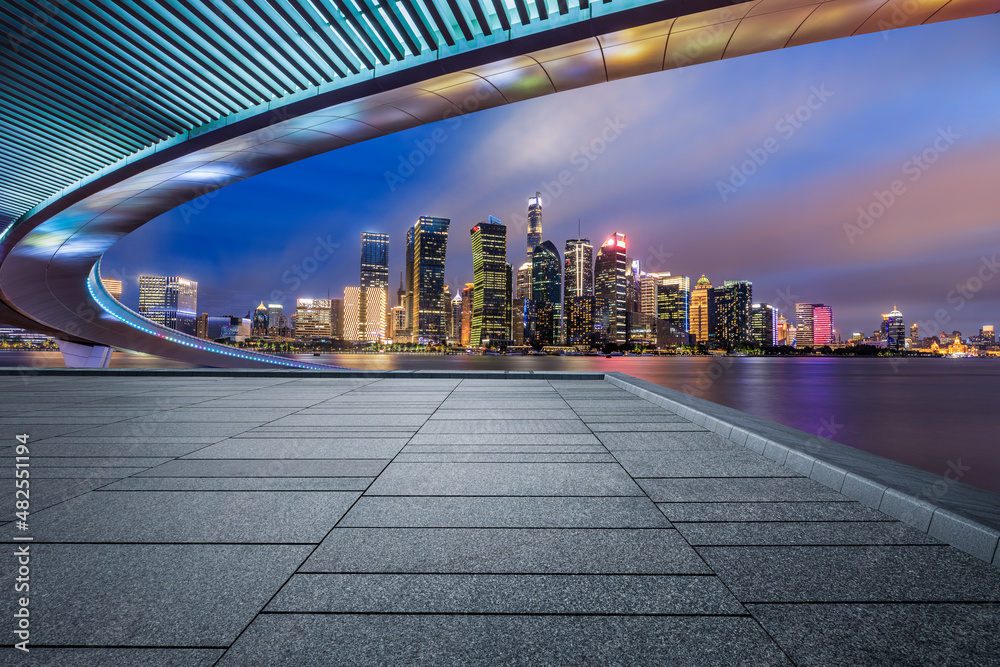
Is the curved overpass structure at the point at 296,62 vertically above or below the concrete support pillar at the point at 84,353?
above

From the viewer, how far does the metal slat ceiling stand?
973cm

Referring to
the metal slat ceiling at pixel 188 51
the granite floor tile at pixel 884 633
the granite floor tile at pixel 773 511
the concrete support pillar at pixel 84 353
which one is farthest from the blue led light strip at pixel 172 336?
the granite floor tile at pixel 884 633

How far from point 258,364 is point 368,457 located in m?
35.9

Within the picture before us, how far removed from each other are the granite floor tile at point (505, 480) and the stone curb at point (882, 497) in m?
1.93

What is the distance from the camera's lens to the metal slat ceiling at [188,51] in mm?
9734

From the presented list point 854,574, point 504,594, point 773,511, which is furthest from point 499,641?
point 773,511

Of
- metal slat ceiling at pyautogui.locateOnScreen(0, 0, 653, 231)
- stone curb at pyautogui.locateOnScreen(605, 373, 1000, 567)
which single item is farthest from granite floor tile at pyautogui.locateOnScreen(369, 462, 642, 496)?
metal slat ceiling at pyautogui.locateOnScreen(0, 0, 653, 231)

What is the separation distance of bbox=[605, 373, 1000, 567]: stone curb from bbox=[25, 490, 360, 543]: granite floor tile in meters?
4.54

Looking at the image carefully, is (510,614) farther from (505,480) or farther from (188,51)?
(188,51)

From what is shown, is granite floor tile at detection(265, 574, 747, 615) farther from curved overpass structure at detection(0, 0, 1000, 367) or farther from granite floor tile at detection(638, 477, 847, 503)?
curved overpass structure at detection(0, 0, 1000, 367)

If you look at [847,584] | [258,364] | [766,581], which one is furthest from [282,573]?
[258,364]

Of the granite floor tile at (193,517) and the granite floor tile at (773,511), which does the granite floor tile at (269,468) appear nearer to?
the granite floor tile at (193,517)

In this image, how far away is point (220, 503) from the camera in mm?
3844

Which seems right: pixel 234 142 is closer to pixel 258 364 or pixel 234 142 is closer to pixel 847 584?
pixel 847 584
